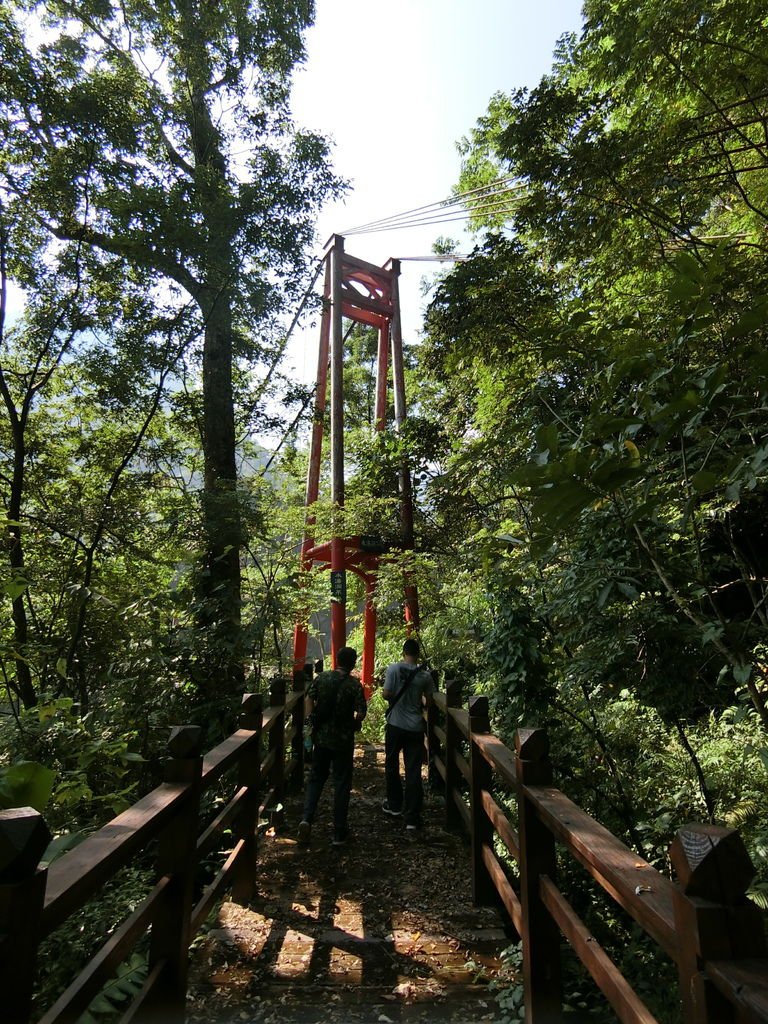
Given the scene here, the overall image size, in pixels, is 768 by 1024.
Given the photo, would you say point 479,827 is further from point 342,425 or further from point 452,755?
point 342,425

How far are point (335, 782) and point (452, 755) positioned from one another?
0.87 m

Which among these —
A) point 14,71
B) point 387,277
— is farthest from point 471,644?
point 387,277

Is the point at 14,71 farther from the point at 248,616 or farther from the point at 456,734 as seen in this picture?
the point at 456,734

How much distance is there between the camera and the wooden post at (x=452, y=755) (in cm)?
431

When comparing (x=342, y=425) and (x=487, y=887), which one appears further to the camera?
(x=342, y=425)

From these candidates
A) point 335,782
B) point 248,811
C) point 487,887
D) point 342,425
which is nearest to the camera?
point 487,887

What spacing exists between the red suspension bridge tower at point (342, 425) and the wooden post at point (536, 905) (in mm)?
6115

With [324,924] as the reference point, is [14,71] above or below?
above

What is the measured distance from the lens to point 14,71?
16.3ft

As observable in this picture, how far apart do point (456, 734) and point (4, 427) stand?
19.5 feet

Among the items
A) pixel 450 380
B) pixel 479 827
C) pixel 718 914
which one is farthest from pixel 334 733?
pixel 450 380

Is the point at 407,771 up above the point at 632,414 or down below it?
below

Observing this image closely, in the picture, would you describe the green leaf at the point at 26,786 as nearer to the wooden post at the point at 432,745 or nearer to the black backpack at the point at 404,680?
the black backpack at the point at 404,680

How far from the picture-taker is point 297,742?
5.89 meters
